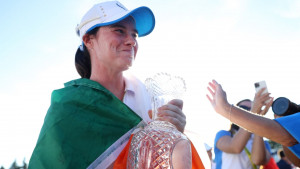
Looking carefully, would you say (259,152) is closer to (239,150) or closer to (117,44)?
(239,150)

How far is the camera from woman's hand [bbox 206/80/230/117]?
2625 millimetres

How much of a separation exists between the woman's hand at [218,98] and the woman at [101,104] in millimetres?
816

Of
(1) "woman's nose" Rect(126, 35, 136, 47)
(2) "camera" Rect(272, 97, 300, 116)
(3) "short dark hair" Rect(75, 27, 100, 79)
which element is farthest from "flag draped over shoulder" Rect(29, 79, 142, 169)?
(2) "camera" Rect(272, 97, 300, 116)

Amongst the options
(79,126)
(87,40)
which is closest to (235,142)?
(87,40)

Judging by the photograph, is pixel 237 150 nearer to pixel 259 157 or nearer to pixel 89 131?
pixel 259 157

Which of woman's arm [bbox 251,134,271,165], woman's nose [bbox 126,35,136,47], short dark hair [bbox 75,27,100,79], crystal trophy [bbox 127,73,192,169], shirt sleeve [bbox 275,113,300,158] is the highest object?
woman's nose [bbox 126,35,136,47]

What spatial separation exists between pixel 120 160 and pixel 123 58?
796 millimetres

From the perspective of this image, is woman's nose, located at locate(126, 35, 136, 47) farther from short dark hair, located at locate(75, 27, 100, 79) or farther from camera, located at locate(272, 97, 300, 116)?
camera, located at locate(272, 97, 300, 116)

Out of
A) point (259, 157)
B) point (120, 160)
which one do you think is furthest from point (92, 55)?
point (259, 157)

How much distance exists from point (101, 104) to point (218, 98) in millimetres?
1251

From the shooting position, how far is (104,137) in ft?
5.79

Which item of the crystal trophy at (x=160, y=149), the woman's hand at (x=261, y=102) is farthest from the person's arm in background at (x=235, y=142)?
the crystal trophy at (x=160, y=149)

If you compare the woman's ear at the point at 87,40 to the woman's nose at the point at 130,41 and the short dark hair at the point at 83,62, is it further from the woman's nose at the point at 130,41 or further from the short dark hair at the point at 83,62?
the woman's nose at the point at 130,41

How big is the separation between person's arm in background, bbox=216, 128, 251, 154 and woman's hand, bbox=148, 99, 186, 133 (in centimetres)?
252
